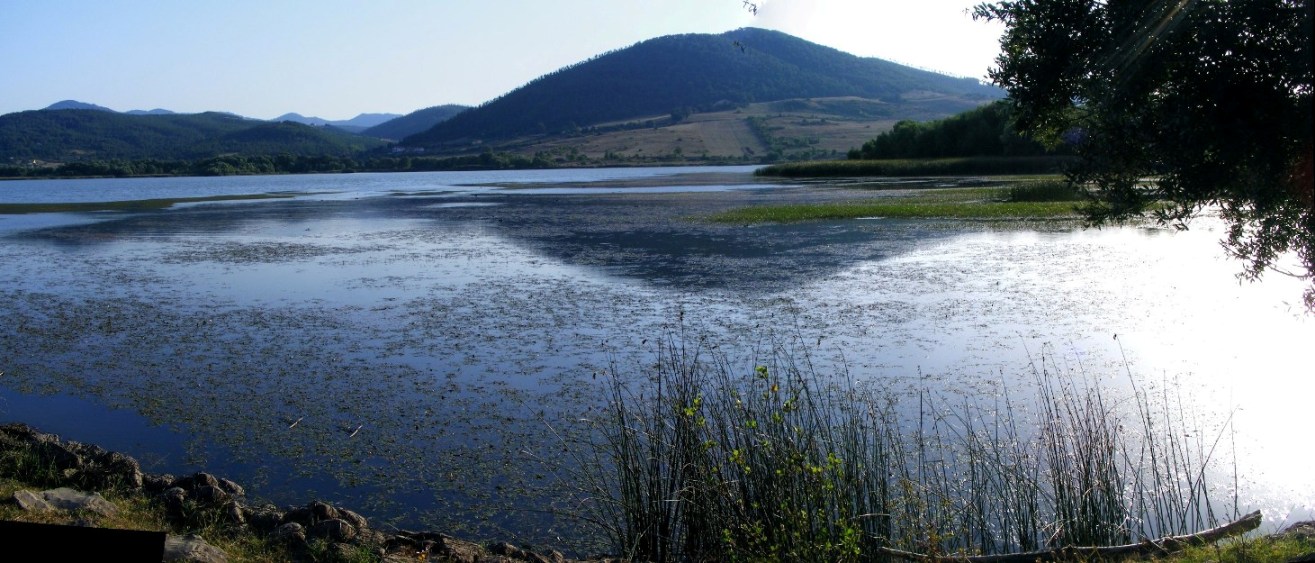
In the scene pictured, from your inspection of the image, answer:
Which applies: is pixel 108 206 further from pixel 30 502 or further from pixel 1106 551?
pixel 1106 551

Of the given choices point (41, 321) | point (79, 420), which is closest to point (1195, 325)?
point (79, 420)

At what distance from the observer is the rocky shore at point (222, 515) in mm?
5816

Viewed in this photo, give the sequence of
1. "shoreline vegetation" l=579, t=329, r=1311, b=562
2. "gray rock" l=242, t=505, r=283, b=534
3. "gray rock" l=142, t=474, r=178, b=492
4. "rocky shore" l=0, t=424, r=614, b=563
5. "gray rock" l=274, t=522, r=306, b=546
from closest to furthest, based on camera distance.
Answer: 1. "shoreline vegetation" l=579, t=329, r=1311, b=562
2. "rocky shore" l=0, t=424, r=614, b=563
3. "gray rock" l=274, t=522, r=306, b=546
4. "gray rock" l=242, t=505, r=283, b=534
5. "gray rock" l=142, t=474, r=178, b=492

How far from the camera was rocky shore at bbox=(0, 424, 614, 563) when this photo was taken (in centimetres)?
582

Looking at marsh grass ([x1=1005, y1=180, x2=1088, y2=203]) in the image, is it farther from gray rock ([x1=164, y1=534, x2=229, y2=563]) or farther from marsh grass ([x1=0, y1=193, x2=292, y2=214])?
marsh grass ([x1=0, y1=193, x2=292, y2=214])

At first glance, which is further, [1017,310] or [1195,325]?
[1017,310]

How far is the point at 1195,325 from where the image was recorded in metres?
12.8

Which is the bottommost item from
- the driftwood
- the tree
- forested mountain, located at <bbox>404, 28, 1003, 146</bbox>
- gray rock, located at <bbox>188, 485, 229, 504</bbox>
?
the driftwood

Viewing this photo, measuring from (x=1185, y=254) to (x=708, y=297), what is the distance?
10.6 m

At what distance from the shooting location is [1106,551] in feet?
18.7

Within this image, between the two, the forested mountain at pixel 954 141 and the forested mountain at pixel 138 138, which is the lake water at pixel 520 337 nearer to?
the forested mountain at pixel 954 141

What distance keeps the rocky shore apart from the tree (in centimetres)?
406

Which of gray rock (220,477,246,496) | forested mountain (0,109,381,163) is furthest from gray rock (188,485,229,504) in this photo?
forested mountain (0,109,381,163)

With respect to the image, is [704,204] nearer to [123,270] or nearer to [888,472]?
[123,270]
